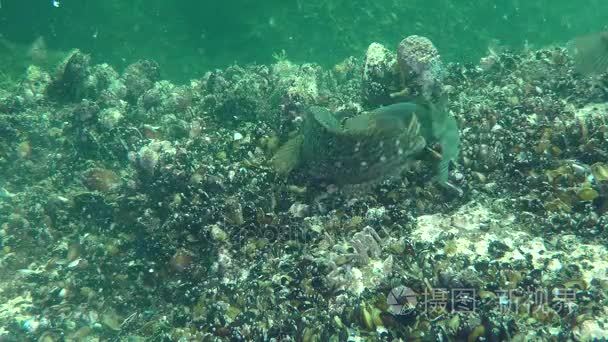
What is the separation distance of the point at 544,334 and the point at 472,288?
29.7 inches

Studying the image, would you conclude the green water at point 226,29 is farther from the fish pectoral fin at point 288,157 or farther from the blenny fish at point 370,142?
the blenny fish at point 370,142

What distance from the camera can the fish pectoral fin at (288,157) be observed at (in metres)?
6.35

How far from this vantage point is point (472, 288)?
4484mm

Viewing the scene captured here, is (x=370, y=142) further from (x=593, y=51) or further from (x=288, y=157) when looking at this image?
(x=593, y=51)

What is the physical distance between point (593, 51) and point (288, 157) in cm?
545

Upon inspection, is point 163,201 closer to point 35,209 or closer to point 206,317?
point 206,317

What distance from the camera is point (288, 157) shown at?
6.41 meters

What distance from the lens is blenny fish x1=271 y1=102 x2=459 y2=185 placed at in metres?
5.62

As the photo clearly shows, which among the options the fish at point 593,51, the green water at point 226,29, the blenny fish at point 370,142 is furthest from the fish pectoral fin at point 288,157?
the green water at point 226,29

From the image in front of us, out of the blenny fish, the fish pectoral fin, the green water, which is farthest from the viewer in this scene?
the green water

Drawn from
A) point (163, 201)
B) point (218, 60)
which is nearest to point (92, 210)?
point (163, 201)

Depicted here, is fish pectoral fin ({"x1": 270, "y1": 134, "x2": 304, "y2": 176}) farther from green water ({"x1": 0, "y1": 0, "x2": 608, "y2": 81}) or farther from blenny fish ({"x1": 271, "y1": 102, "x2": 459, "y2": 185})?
green water ({"x1": 0, "y1": 0, "x2": 608, "y2": 81})

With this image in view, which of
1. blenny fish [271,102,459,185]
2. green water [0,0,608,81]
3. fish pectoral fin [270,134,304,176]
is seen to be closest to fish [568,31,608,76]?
blenny fish [271,102,459,185]

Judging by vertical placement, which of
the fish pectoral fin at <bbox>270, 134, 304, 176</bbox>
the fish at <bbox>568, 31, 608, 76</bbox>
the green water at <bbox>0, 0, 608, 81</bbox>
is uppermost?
the green water at <bbox>0, 0, 608, 81</bbox>
